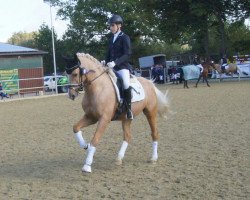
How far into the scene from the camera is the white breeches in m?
7.55

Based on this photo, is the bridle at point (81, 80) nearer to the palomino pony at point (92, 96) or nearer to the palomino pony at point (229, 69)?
the palomino pony at point (92, 96)

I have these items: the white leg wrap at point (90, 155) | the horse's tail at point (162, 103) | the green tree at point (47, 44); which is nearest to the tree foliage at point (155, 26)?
the green tree at point (47, 44)

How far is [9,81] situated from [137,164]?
24.1m

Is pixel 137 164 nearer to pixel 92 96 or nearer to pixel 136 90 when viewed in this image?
pixel 136 90

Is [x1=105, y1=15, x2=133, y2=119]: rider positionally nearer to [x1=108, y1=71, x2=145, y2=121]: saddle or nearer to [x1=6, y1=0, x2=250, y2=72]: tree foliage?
[x1=108, y1=71, x2=145, y2=121]: saddle

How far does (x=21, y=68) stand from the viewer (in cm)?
3391

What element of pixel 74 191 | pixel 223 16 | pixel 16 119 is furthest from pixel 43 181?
pixel 223 16

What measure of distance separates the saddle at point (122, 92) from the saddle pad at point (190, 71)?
75.5 ft

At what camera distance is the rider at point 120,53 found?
24.7 feet

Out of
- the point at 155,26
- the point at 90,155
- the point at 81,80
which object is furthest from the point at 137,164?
the point at 155,26

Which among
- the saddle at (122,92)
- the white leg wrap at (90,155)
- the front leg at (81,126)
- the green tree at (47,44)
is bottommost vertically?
the white leg wrap at (90,155)

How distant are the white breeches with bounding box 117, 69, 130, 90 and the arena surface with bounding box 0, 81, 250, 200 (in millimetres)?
1360

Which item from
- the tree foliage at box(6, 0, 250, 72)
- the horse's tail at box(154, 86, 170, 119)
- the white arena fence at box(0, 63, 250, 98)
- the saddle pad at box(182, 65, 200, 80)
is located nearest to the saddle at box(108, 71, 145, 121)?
the horse's tail at box(154, 86, 170, 119)

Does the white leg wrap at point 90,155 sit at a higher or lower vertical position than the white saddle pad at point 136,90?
lower
